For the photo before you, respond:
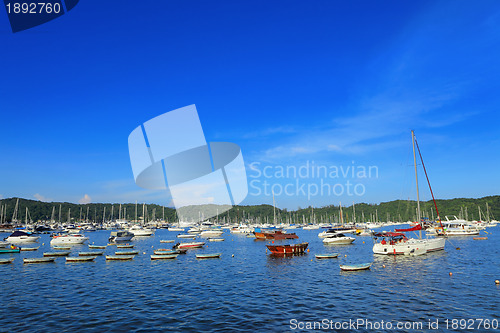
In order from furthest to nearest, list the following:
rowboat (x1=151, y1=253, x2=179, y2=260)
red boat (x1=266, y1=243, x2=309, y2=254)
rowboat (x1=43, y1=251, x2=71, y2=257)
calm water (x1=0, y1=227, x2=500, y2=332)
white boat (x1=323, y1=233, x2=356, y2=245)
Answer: white boat (x1=323, y1=233, x2=356, y2=245)
red boat (x1=266, y1=243, x2=309, y2=254)
rowboat (x1=43, y1=251, x2=71, y2=257)
rowboat (x1=151, y1=253, x2=179, y2=260)
calm water (x1=0, y1=227, x2=500, y2=332)

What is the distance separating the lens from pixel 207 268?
44094 millimetres

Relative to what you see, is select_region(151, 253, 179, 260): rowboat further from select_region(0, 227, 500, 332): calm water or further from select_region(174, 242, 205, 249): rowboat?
select_region(174, 242, 205, 249): rowboat

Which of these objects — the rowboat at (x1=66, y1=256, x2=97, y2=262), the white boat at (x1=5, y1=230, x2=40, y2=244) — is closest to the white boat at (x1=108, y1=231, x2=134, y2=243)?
the white boat at (x1=5, y1=230, x2=40, y2=244)

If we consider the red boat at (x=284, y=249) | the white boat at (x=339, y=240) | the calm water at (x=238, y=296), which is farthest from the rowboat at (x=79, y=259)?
A: the white boat at (x=339, y=240)

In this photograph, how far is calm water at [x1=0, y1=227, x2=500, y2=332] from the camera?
2083 cm

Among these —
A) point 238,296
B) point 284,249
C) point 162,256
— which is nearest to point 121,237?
point 162,256

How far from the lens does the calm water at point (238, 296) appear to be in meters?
20.8

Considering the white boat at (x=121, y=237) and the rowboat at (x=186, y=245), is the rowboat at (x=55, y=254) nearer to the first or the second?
the rowboat at (x=186, y=245)

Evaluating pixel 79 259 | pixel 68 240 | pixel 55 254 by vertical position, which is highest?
pixel 68 240

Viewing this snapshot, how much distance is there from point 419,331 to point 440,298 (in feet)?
29.8

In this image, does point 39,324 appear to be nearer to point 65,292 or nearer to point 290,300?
point 65,292

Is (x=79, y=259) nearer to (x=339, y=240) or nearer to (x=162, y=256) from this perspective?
(x=162, y=256)

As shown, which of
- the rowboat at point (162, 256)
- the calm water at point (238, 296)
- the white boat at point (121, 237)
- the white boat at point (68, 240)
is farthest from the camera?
the white boat at point (121, 237)

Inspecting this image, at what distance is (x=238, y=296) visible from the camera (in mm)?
27844
